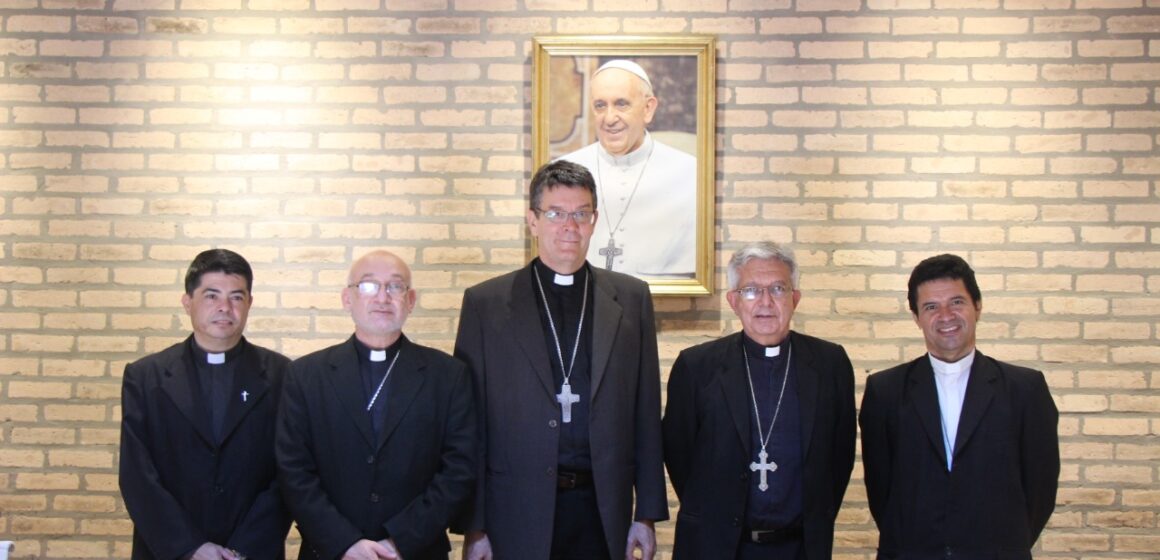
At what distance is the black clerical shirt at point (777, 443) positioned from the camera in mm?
3479

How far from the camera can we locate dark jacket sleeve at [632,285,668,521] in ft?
11.7

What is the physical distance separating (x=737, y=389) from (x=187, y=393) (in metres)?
1.74

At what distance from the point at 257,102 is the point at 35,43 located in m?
0.98

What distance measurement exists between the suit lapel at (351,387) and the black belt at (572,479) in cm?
58

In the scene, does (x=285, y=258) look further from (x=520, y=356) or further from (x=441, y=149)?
(x=520, y=356)

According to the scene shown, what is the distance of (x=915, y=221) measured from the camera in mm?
4758

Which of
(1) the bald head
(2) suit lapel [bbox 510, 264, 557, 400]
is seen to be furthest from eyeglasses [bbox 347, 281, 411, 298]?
(2) suit lapel [bbox 510, 264, 557, 400]

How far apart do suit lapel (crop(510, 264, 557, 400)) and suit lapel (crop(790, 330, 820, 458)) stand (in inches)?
30.5

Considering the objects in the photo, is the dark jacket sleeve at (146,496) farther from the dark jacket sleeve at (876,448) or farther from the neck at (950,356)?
the neck at (950,356)

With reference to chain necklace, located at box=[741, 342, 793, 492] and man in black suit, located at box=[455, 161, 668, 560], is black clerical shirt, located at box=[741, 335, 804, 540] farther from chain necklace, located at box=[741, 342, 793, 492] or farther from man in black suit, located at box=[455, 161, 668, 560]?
man in black suit, located at box=[455, 161, 668, 560]

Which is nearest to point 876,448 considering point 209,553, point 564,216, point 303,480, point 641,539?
point 641,539

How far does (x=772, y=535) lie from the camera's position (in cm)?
347

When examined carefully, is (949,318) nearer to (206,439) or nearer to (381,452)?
(381,452)

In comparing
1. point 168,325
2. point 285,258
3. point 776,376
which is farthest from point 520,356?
point 168,325
